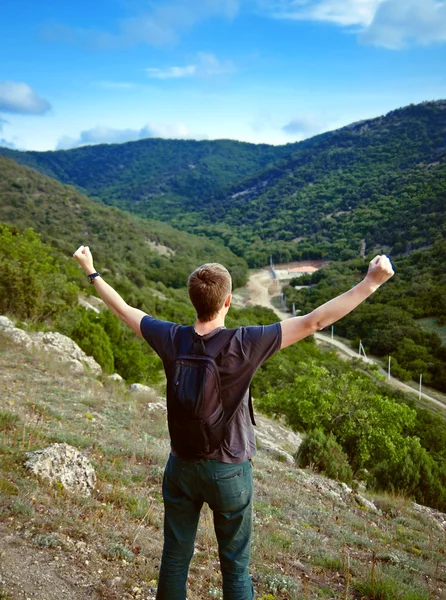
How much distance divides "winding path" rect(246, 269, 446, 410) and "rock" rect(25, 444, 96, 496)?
27.9 meters

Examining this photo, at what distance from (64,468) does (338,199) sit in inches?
4223

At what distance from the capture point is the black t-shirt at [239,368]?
2.07 metres

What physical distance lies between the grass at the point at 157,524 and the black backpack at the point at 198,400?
1.53 metres

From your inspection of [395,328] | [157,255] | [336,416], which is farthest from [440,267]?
[336,416]

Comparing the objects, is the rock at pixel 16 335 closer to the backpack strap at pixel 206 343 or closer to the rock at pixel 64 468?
the rock at pixel 64 468

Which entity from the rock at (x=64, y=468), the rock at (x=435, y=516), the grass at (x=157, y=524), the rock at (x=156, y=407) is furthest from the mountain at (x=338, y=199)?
the rock at (x=64, y=468)

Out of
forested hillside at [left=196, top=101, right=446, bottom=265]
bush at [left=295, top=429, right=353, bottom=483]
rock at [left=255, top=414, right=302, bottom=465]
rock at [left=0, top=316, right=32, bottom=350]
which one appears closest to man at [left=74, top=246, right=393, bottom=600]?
bush at [left=295, top=429, right=353, bottom=483]

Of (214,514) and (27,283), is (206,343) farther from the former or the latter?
(27,283)

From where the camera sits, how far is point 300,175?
431 feet

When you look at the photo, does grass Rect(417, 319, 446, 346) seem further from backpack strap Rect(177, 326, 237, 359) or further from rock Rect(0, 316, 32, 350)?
backpack strap Rect(177, 326, 237, 359)

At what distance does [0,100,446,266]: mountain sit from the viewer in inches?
3073

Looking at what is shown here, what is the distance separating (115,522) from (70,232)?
51.7 meters

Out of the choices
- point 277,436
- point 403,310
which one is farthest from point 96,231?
point 277,436

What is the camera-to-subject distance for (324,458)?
8484 mm
